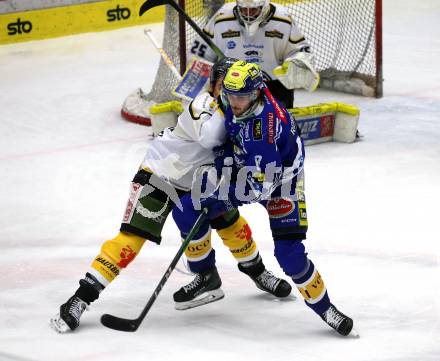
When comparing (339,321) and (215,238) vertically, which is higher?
(339,321)

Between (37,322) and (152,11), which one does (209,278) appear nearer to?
(37,322)

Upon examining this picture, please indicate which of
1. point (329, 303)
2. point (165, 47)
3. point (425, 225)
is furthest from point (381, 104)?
point (329, 303)

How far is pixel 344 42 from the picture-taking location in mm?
8562

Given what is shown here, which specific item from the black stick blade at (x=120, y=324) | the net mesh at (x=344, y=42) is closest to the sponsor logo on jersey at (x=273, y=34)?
the net mesh at (x=344, y=42)

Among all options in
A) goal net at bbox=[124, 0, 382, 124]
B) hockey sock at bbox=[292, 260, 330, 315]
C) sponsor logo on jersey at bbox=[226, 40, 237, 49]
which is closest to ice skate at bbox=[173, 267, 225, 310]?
hockey sock at bbox=[292, 260, 330, 315]

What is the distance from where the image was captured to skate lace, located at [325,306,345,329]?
13.9 ft

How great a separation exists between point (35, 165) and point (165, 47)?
1.56m

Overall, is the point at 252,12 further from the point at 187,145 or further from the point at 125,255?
the point at 125,255

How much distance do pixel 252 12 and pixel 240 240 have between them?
2.32 metres

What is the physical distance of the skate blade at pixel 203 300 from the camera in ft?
15.2

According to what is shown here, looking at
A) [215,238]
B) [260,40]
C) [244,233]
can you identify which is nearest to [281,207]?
[244,233]

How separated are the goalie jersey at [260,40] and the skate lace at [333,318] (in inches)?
108

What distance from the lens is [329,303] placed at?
428 cm

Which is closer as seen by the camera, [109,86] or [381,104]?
[381,104]
